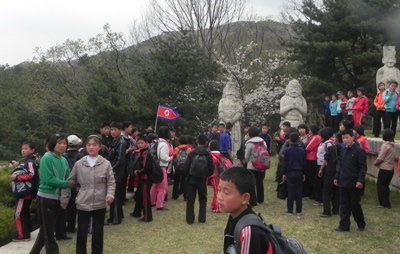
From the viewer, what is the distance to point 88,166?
5336 millimetres

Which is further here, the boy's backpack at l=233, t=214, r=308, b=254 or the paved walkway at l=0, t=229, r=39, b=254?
the paved walkway at l=0, t=229, r=39, b=254

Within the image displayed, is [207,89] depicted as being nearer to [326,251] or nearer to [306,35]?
[306,35]

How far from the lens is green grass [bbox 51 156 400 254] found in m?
6.20

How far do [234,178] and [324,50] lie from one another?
15.4 m

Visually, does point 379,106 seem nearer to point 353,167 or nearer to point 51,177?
point 353,167

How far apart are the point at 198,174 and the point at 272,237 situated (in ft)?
16.9

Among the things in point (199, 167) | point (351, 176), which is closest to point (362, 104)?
point (351, 176)

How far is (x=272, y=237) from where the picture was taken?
236 cm

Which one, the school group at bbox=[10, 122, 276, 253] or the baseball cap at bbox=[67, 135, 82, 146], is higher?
the baseball cap at bbox=[67, 135, 82, 146]

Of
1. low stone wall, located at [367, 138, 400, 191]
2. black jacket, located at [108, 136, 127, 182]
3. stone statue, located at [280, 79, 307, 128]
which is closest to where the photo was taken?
black jacket, located at [108, 136, 127, 182]

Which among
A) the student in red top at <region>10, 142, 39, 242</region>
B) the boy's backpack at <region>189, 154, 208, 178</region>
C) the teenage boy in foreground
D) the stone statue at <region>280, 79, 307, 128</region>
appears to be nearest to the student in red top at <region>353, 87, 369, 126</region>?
the stone statue at <region>280, 79, 307, 128</region>

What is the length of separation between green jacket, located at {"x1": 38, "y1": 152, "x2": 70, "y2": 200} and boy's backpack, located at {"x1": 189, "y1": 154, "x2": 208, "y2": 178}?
8.62 feet

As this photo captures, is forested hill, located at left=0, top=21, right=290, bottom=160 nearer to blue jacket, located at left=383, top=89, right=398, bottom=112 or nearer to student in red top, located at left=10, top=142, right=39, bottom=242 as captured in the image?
blue jacket, located at left=383, top=89, right=398, bottom=112

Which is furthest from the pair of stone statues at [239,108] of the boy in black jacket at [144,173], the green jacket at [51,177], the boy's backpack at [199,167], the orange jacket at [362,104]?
the green jacket at [51,177]
